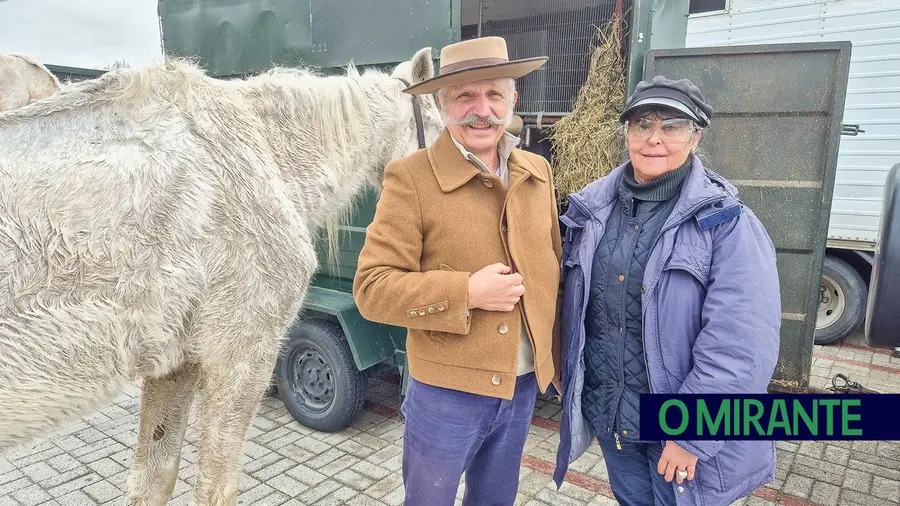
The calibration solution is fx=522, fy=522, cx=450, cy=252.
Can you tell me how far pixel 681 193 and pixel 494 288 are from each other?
0.66 m

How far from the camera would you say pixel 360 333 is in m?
3.52

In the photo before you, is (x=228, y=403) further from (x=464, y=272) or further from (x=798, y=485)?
(x=798, y=485)

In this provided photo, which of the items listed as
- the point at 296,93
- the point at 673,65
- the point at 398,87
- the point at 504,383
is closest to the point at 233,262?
the point at 296,93

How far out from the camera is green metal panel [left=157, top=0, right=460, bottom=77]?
339 cm

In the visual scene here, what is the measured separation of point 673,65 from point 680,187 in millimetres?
1871

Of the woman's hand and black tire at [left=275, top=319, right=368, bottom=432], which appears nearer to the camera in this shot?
the woman's hand

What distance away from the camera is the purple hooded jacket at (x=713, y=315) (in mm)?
1455

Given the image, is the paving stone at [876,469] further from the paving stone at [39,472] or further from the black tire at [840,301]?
the paving stone at [39,472]

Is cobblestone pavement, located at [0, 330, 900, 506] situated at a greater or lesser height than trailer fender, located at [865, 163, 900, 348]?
lesser

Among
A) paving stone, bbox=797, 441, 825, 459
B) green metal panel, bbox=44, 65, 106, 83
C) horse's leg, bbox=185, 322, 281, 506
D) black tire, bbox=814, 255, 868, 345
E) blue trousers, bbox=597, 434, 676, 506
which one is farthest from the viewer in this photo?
black tire, bbox=814, 255, 868, 345

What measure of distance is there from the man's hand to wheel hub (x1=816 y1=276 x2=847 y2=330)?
17.6 ft

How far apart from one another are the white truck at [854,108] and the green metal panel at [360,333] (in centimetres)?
461

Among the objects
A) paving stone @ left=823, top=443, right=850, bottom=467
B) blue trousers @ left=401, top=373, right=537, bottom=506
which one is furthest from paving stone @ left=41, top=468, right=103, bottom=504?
paving stone @ left=823, top=443, right=850, bottom=467

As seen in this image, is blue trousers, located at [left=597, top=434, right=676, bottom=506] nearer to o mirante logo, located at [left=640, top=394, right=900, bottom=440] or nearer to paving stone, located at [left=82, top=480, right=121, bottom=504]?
o mirante logo, located at [left=640, top=394, right=900, bottom=440]
